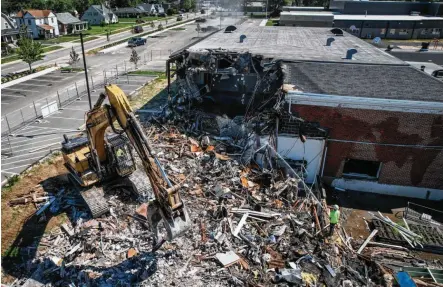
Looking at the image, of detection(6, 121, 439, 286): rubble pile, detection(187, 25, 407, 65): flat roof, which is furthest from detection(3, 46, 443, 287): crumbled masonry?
detection(187, 25, 407, 65): flat roof

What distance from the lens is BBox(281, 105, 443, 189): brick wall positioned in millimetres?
16078

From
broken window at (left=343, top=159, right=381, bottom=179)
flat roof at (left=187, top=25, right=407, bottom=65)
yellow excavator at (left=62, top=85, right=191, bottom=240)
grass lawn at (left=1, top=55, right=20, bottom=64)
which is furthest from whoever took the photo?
grass lawn at (left=1, top=55, right=20, bottom=64)

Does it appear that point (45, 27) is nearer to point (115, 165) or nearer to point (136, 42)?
point (136, 42)

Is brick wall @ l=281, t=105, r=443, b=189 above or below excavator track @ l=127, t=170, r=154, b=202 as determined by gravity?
above

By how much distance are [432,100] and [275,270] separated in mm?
11583

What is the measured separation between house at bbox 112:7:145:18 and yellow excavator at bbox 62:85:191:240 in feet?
333

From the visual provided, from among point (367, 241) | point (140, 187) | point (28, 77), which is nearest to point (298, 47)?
point (367, 241)

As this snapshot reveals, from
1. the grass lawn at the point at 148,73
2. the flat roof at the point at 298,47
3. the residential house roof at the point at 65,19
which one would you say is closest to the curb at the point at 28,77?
the grass lawn at the point at 148,73

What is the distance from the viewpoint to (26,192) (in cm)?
1586

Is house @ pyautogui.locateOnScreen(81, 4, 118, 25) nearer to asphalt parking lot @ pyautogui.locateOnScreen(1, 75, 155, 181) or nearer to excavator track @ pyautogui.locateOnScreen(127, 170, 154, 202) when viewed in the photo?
asphalt parking lot @ pyautogui.locateOnScreen(1, 75, 155, 181)

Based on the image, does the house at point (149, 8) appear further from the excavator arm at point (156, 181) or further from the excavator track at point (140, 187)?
the excavator arm at point (156, 181)

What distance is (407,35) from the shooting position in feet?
204

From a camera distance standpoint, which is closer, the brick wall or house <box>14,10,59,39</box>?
the brick wall

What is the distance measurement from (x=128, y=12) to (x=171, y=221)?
109351 millimetres
